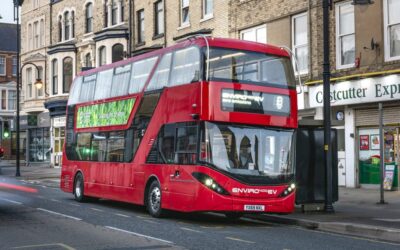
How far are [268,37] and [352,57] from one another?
4690 mm

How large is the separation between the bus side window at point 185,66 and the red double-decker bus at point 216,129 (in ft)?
0.08

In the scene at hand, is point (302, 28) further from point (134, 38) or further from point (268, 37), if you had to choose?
point (134, 38)

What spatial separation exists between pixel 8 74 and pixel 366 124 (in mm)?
56822

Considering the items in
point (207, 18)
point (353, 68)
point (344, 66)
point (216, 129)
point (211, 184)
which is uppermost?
point (207, 18)

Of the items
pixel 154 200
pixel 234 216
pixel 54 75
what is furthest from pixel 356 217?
pixel 54 75

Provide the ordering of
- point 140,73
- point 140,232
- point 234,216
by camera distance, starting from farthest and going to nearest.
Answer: point 140,73, point 234,216, point 140,232

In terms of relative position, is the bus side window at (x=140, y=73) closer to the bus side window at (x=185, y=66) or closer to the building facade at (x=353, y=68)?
the bus side window at (x=185, y=66)

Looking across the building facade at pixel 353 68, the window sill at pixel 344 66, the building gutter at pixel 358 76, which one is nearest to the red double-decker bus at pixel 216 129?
the building facade at pixel 353 68

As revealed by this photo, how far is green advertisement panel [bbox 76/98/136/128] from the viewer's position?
56.6 feet

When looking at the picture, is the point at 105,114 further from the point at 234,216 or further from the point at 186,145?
the point at 234,216

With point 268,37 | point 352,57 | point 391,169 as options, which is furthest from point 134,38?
point 391,169

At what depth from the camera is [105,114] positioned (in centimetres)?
1852

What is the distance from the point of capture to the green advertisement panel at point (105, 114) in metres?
17.3

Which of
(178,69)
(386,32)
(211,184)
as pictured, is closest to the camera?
(211,184)
